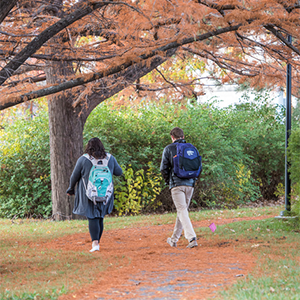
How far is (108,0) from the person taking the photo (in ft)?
18.5

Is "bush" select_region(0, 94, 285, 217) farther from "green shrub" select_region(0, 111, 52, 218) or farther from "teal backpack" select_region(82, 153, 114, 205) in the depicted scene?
"teal backpack" select_region(82, 153, 114, 205)

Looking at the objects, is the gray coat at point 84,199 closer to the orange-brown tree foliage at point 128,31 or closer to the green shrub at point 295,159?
the orange-brown tree foliage at point 128,31

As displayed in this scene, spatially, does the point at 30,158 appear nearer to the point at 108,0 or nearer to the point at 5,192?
the point at 5,192

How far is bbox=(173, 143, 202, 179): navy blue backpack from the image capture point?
6.13 m

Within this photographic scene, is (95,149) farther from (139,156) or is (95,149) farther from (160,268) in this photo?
(139,156)

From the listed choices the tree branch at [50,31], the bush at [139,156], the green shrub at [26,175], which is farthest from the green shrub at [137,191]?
the tree branch at [50,31]

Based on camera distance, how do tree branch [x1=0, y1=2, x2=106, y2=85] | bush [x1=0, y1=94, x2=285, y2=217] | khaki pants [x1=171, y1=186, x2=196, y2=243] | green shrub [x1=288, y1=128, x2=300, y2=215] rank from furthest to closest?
bush [x1=0, y1=94, x2=285, y2=217] < green shrub [x1=288, y1=128, x2=300, y2=215] < khaki pants [x1=171, y1=186, x2=196, y2=243] < tree branch [x1=0, y1=2, x2=106, y2=85]

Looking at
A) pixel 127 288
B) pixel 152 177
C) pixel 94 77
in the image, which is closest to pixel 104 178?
pixel 94 77

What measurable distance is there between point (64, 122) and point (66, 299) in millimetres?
6492

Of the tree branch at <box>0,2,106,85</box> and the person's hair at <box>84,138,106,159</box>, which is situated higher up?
the tree branch at <box>0,2,106,85</box>

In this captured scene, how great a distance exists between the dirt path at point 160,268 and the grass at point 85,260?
160 millimetres

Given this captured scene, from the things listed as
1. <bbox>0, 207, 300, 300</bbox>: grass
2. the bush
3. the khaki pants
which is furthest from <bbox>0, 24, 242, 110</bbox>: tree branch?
the bush

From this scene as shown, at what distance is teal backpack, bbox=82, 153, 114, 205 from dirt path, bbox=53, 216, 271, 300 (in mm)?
766

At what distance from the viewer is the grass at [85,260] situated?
402 centimetres
